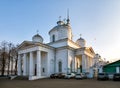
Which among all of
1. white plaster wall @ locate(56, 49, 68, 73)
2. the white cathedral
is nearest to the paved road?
the white cathedral

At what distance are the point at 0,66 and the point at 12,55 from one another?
19.5ft

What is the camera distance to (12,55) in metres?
48.0

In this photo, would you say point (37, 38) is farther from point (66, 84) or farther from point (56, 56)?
point (66, 84)

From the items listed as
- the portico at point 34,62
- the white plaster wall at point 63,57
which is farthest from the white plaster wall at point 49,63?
the white plaster wall at point 63,57

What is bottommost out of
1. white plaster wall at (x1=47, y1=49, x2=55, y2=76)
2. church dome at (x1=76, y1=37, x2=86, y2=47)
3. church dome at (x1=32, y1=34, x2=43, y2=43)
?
white plaster wall at (x1=47, y1=49, x2=55, y2=76)

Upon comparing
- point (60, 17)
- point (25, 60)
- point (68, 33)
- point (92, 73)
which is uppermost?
point (60, 17)

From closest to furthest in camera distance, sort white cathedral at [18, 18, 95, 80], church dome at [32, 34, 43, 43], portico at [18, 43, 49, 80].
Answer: portico at [18, 43, 49, 80]
white cathedral at [18, 18, 95, 80]
church dome at [32, 34, 43, 43]

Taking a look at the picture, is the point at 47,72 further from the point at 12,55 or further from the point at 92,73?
the point at 12,55

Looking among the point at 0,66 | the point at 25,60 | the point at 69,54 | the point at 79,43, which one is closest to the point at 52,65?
the point at 69,54

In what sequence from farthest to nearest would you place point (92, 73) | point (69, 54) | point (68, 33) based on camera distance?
point (68, 33)
point (69, 54)
point (92, 73)

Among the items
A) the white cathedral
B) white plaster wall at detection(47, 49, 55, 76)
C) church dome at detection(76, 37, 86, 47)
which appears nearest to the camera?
the white cathedral

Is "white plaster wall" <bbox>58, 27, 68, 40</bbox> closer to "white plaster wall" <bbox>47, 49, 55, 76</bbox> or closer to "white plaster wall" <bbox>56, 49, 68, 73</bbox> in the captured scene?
"white plaster wall" <bbox>56, 49, 68, 73</bbox>

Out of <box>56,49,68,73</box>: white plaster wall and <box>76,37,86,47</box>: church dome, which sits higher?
<box>76,37,86,47</box>: church dome

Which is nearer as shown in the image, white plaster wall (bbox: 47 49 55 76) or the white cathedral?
the white cathedral
